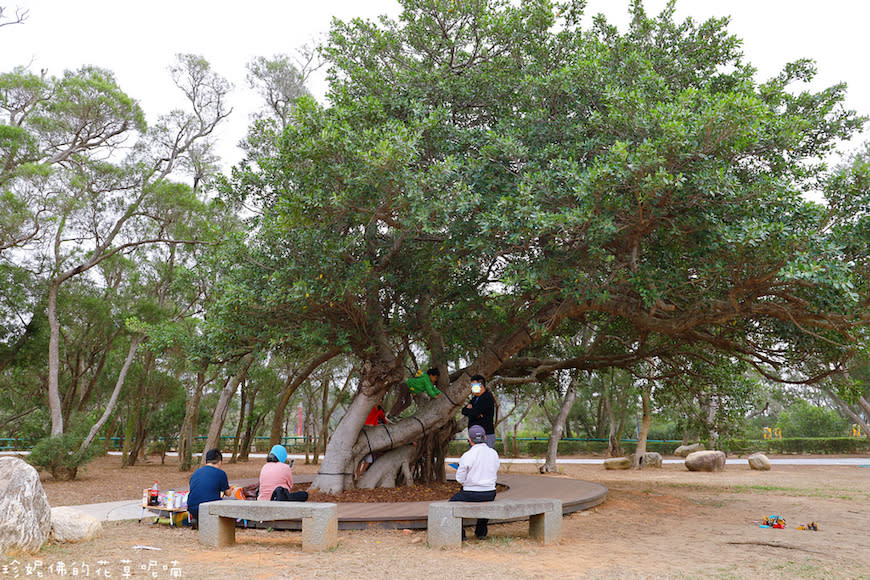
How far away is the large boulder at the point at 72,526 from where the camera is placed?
259 inches

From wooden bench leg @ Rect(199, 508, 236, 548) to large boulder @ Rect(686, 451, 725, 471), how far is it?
19.4 metres

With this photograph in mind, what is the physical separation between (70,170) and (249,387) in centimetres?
1215

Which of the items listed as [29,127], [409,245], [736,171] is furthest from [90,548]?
[29,127]

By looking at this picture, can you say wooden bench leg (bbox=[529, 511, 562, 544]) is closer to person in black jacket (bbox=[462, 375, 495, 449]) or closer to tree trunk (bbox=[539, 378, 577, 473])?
person in black jacket (bbox=[462, 375, 495, 449])

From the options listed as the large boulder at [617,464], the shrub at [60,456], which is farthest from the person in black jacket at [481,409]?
the large boulder at [617,464]

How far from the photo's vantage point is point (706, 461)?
853 inches

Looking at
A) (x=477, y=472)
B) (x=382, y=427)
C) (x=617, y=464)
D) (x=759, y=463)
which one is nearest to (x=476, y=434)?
(x=477, y=472)

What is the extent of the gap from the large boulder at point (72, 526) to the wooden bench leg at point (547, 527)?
17.2ft

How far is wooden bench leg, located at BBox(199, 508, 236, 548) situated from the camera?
681 centimetres

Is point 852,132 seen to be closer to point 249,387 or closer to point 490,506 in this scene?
point 490,506

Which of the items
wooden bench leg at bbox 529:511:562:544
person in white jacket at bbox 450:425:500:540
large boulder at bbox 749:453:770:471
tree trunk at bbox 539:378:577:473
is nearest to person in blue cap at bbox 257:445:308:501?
person in white jacket at bbox 450:425:500:540

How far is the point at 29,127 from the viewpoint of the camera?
687 inches

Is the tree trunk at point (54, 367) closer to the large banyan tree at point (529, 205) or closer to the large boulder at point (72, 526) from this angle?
the large banyan tree at point (529, 205)

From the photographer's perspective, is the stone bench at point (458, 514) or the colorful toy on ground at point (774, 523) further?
the colorful toy on ground at point (774, 523)
